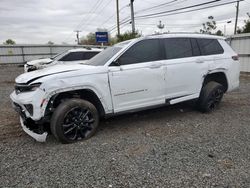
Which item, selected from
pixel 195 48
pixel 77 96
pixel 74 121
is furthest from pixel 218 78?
pixel 74 121

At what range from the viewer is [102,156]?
124 inches

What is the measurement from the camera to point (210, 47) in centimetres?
500

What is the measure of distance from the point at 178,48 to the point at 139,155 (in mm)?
2637

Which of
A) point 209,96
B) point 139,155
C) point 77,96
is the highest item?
point 77,96

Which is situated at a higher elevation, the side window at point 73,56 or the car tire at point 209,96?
the side window at point 73,56

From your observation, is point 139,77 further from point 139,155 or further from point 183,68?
point 139,155

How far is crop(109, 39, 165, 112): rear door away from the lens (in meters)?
3.80

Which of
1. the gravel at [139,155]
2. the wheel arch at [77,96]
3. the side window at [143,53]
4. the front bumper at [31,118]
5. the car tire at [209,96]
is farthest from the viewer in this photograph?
the car tire at [209,96]

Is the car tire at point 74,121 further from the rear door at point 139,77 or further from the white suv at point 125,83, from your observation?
the rear door at point 139,77

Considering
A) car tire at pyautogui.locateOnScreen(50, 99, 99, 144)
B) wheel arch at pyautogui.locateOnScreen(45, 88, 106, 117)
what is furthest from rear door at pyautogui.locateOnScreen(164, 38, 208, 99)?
car tire at pyautogui.locateOnScreen(50, 99, 99, 144)

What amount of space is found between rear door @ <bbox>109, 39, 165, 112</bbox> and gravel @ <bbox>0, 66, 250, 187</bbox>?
0.59m

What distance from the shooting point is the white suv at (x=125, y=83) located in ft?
11.0

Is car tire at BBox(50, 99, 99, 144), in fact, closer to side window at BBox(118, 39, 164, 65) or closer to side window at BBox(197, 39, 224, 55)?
side window at BBox(118, 39, 164, 65)

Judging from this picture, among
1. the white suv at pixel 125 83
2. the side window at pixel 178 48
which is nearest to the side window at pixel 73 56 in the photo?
the white suv at pixel 125 83
